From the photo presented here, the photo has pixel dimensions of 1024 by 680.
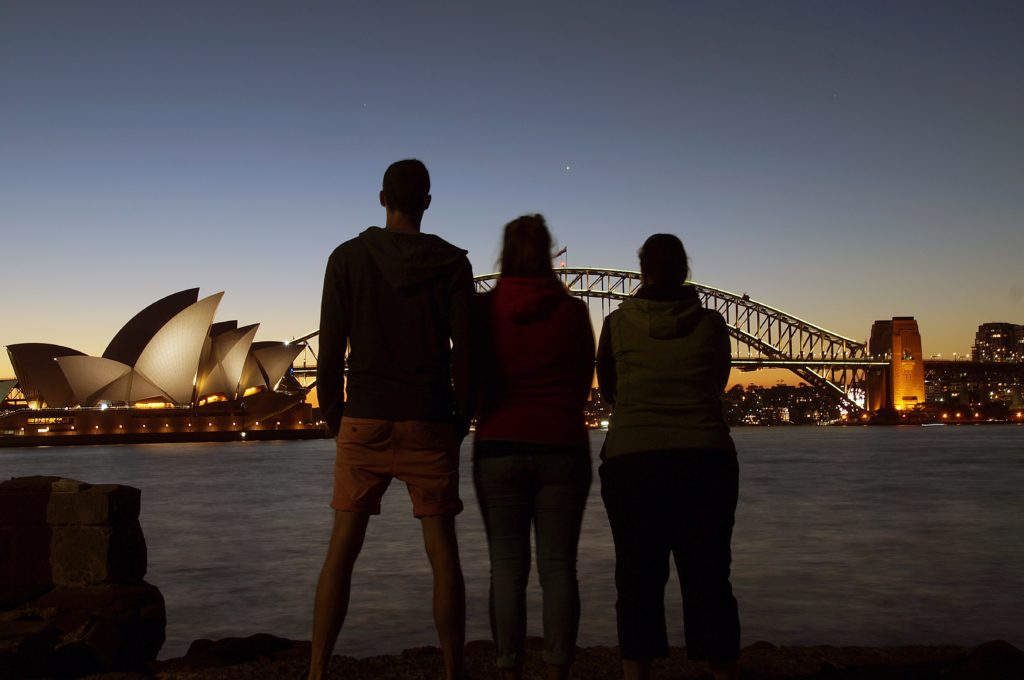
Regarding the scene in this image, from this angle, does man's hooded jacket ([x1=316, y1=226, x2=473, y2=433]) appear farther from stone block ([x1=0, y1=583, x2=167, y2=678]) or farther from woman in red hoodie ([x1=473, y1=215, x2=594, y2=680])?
stone block ([x1=0, y1=583, x2=167, y2=678])

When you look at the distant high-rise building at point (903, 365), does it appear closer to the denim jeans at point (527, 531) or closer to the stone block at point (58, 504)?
the stone block at point (58, 504)

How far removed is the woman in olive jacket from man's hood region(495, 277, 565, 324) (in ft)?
0.72

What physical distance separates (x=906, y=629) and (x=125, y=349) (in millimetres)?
66713

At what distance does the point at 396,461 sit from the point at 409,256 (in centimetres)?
60

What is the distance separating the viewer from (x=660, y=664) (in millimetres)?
4133

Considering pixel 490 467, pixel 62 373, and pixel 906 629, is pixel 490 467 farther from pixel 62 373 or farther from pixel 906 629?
pixel 62 373

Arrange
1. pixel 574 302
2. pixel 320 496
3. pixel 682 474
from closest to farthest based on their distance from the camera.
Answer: pixel 682 474
pixel 574 302
pixel 320 496

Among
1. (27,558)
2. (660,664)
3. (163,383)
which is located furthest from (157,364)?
(660,664)

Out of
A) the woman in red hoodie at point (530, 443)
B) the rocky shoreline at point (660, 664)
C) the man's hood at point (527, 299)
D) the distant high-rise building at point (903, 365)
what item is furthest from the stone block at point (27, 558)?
the distant high-rise building at point (903, 365)

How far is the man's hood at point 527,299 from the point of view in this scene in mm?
3104

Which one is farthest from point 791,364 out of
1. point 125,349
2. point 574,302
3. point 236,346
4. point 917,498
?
point 574,302

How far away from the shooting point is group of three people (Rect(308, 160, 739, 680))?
3010 millimetres

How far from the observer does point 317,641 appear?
9.98 ft

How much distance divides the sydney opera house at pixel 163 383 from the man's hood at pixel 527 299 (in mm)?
60961
